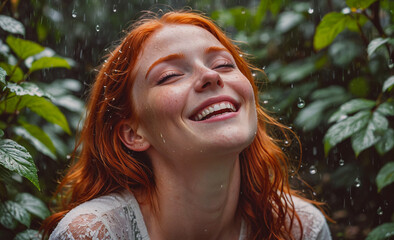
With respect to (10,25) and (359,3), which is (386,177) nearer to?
(359,3)

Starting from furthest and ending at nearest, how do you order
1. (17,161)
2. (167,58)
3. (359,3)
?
(359,3)
(167,58)
(17,161)

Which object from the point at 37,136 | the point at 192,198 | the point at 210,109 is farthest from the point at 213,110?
the point at 37,136

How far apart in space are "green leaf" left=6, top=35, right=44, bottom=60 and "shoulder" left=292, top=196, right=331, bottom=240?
1.37 meters

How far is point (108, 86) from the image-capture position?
1.70 metres

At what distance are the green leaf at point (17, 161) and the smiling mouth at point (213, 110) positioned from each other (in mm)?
551

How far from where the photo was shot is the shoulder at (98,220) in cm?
142

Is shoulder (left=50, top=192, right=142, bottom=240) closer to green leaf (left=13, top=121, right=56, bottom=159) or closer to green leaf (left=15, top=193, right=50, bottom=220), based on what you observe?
green leaf (left=15, top=193, right=50, bottom=220)

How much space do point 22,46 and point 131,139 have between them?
0.67 meters

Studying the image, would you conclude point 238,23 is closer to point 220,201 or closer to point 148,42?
point 148,42

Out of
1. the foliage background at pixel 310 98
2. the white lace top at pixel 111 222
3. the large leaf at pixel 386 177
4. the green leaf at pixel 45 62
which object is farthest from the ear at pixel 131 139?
the large leaf at pixel 386 177

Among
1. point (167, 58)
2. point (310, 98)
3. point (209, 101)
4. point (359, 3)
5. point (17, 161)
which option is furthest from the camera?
point (310, 98)

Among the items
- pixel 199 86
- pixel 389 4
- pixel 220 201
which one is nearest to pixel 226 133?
pixel 199 86

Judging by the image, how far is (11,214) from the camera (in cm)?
165

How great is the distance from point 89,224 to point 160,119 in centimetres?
44
